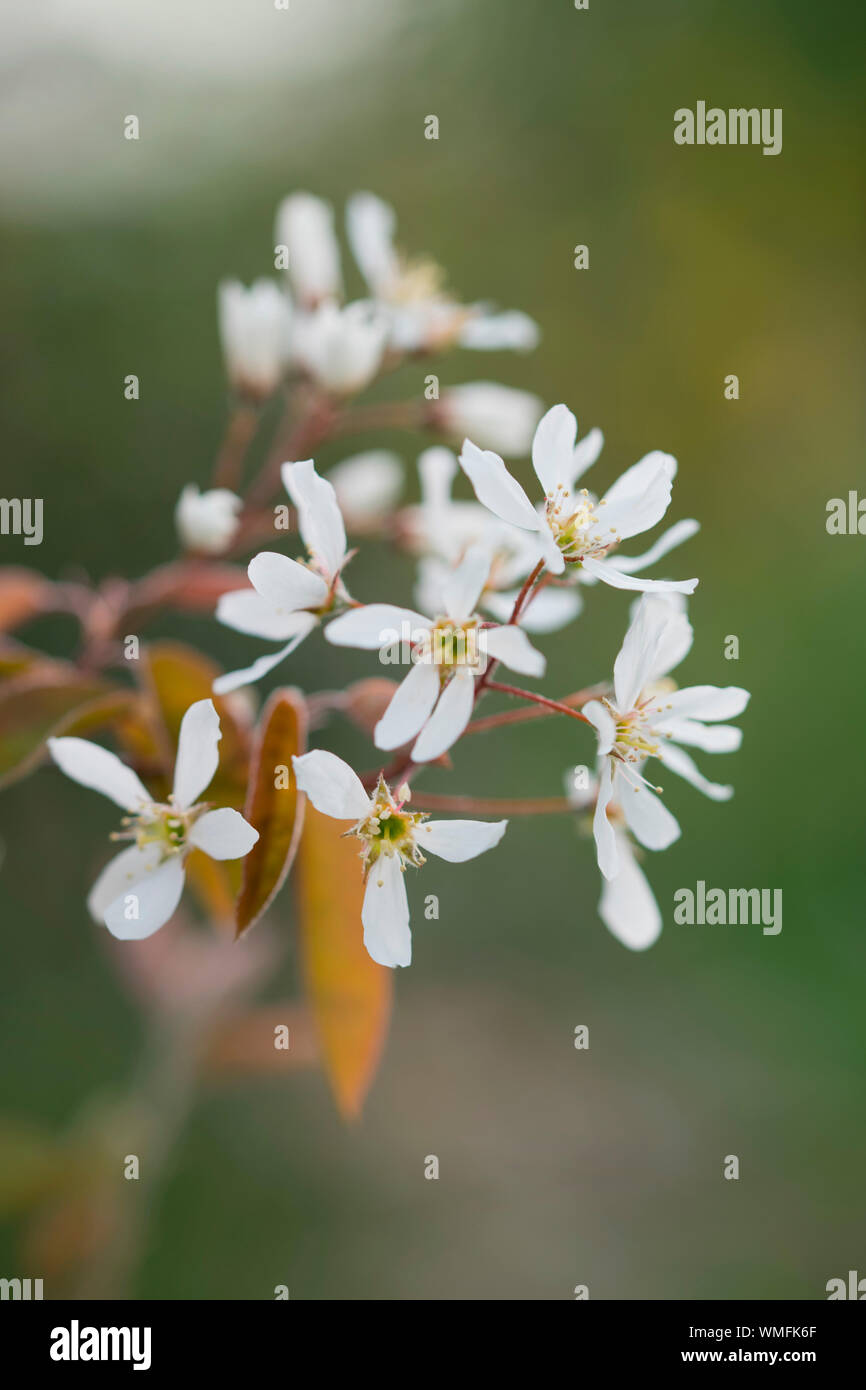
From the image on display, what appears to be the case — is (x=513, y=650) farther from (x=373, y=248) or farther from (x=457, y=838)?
(x=373, y=248)

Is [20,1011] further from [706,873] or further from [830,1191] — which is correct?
[830,1191]

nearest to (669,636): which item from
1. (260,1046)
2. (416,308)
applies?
(416,308)

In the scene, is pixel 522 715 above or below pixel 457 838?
above

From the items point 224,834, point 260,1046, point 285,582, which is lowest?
point 260,1046

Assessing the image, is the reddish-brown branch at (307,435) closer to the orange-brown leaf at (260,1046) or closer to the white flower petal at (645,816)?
the white flower petal at (645,816)

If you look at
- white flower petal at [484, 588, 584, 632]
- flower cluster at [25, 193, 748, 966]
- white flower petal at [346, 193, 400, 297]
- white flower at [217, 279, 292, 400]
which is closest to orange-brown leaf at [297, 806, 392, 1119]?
flower cluster at [25, 193, 748, 966]

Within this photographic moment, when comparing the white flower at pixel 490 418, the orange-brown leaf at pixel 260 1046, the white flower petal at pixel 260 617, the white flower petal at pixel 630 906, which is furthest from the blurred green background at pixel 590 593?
the white flower petal at pixel 260 617
